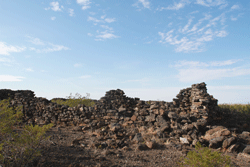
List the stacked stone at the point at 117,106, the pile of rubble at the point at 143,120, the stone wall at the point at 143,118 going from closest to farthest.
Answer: the pile of rubble at the point at 143,120
the stone wall at the point at 143,118
the stacked stone at the point at 117,106

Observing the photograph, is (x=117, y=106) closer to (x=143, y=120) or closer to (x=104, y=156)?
(x=143, y=120)

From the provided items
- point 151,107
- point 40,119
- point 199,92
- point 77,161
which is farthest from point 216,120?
point 40,119

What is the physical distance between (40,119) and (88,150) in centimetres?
701

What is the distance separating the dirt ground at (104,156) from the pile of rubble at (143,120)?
0.42 m

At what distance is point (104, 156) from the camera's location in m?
6.36

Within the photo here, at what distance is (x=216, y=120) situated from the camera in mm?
12906

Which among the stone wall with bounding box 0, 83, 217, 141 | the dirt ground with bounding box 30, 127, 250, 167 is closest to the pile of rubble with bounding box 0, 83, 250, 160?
the stone wall with bounding box 0, 83, 217, 141

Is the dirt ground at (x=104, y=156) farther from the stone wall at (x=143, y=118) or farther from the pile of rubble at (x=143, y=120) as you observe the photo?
the stone wall at (x=143, y=118)

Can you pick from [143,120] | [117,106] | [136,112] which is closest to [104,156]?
[143,120]

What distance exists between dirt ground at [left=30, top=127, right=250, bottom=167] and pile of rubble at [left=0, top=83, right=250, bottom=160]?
42cm

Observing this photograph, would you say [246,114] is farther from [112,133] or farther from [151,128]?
[112,133]

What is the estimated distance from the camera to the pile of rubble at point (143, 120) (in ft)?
25.1

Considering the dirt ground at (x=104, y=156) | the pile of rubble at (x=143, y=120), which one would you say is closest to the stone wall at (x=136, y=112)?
the pile of rubble at (x=143, y=120)

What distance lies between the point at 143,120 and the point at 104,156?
13.6 feet
